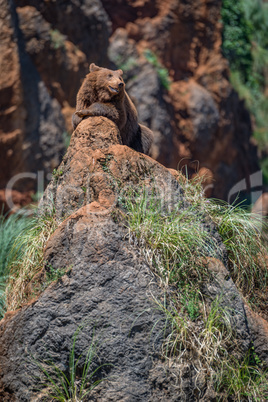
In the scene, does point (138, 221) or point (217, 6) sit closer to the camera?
point (138, 221)

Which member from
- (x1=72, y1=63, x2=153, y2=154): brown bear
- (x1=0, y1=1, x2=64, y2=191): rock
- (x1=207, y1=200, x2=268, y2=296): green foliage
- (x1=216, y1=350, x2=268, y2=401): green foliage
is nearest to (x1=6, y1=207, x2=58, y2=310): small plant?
(x1=72, y1=63, x2=153, y2=154): brown bear

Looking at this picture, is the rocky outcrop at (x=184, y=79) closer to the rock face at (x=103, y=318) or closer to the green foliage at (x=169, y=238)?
the green foliage at (x=169, y=238)

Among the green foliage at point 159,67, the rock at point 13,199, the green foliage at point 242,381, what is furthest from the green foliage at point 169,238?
the green foliage at point 159,67

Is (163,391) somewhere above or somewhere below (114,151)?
below

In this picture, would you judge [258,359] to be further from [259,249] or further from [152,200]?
[152,200]

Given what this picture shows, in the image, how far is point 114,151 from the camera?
4133mm

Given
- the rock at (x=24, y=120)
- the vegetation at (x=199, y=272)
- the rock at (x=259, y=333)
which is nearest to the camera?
the vegetation at (x=199, y=272)

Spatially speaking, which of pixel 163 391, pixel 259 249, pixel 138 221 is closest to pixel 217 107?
pixel 259 249

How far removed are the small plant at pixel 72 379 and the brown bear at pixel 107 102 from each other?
2.26 m

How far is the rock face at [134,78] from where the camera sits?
8.40 meters

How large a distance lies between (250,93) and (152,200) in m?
9.08

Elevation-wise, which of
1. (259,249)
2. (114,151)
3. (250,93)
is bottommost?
(250,93)

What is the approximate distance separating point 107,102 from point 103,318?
2.31 metres

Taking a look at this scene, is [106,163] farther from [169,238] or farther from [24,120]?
[24,120]
